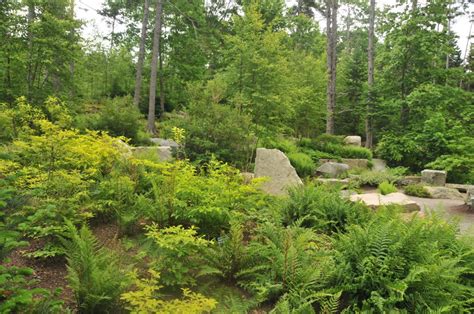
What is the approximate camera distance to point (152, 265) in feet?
10.5

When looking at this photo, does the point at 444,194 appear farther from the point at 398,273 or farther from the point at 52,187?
the point at 52,187

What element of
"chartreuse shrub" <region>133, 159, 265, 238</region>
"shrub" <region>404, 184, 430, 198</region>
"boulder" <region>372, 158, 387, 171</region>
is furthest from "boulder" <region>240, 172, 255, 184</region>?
"boulder" <region>372, 158, 387, 171</region>

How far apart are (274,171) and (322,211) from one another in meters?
2.22

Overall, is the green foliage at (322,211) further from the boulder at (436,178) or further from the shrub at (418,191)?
the boulder at (436,178)

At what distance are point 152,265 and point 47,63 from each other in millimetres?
8779

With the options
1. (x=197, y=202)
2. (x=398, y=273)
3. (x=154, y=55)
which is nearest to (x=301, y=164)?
(x=197, y=202)

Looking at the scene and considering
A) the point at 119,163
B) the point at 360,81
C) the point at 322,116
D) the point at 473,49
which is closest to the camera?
the point at 119,163

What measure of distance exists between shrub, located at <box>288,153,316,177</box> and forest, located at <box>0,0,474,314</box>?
1.9 inches

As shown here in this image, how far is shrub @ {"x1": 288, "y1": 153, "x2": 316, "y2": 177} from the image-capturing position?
11.2 metres

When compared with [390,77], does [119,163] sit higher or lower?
lower

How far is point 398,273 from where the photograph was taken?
10.8 feet

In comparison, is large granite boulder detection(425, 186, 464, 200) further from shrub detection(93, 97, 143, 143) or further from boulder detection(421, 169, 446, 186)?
shrub detection(93, 97, 143, 143)

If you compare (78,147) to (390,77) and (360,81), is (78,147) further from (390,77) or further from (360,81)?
(360,81)

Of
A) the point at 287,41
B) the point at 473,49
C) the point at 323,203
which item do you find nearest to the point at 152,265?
the point at 323,203
